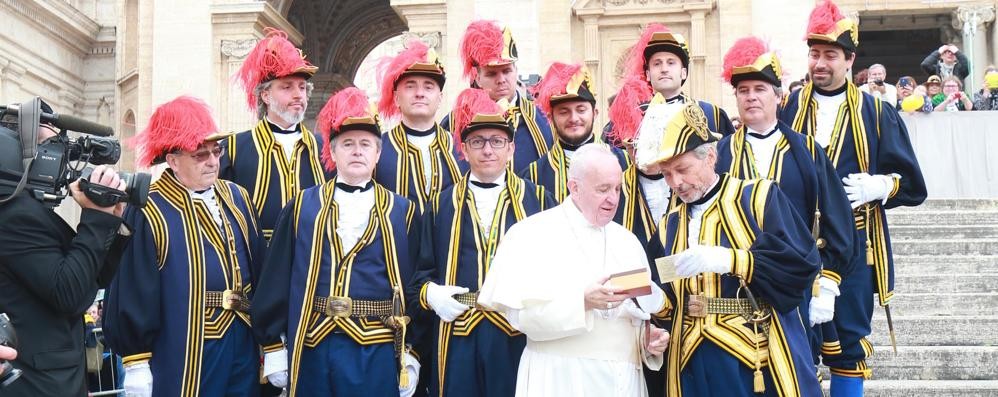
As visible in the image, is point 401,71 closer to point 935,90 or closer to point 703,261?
point 703,261

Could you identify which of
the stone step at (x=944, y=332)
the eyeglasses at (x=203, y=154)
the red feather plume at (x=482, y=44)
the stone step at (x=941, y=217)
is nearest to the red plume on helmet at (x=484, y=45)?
the red feather plume at (x=482, y=44)

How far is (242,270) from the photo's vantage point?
213 inches

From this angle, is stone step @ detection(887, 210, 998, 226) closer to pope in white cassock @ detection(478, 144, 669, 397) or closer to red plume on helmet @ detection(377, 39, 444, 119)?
red plume on helmet @ detection(377, 39, 444, 119)

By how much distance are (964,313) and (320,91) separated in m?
19.7

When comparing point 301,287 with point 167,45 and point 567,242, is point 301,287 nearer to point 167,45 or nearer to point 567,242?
point 567,242

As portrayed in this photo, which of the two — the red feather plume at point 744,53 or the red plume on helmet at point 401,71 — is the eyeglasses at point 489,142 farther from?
the red feather plume at point 744,53

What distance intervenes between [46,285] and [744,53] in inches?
145

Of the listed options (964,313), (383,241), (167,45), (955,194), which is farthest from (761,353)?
(167,45)

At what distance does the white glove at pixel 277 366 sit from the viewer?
17.0ft

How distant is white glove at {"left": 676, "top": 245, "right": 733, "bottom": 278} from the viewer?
4086 millimetres

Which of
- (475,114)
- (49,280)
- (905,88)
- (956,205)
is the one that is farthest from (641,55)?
(905,88)

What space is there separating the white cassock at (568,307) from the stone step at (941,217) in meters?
7.13

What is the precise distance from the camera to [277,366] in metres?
5.19

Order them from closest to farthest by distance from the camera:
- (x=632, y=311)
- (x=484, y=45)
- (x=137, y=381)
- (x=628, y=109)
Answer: (x=632, y=311) → (x=137, y=381) → (x=628, y=109) → (x=484, y=45)
